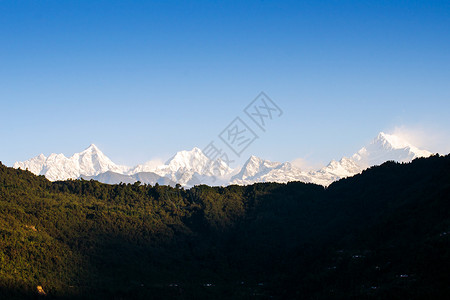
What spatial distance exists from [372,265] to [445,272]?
44683 mm

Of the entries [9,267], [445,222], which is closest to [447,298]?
[445,222]

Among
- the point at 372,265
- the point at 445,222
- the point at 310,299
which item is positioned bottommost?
the point at 310,299

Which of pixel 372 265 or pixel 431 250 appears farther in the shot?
pixel 372 265

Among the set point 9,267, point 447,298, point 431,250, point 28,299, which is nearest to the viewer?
point 447,298

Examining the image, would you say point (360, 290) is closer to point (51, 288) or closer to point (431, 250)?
point (431, 250)

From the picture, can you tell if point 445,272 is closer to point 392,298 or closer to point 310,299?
point 392,298

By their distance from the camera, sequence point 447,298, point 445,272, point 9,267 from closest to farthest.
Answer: point 447,298 → point 445,272 → point 9,267

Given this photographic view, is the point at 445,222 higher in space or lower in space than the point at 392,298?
higher

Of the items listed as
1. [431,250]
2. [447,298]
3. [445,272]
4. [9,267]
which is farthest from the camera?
[9,267]

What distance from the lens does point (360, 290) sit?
175 m

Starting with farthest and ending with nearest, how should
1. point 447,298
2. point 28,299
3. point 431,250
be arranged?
point 28,299 < point 431,250 < point 447,298

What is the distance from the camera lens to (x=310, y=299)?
196 metres

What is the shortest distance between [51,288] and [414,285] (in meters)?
142

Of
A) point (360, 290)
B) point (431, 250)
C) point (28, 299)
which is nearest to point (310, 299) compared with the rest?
point (360, 290)
